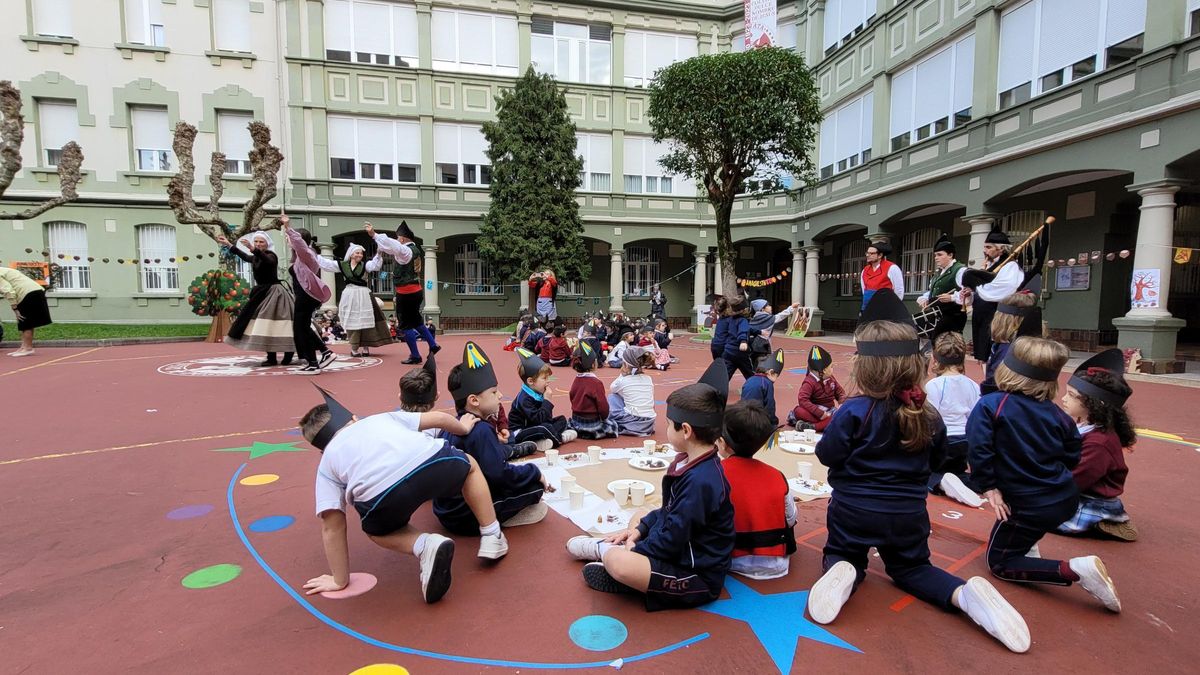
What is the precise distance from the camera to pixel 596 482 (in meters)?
3.94

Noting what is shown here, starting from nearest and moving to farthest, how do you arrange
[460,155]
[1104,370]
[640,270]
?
[1104,370], [460,155], [640,270]

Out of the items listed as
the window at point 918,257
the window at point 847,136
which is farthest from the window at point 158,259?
the window at point 918,257

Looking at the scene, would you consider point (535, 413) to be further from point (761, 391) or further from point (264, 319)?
point (264, 319)

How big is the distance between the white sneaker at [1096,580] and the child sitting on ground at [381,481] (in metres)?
2.64

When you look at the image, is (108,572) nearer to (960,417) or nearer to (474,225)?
(960,417)

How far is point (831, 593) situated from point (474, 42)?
878 inches

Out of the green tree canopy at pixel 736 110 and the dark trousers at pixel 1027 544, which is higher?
the green tree canopy at pixel 736 110

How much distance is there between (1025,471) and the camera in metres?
2.61

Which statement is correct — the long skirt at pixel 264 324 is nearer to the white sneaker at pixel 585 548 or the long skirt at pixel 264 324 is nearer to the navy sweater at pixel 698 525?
the white sneaker at pixel 585 548

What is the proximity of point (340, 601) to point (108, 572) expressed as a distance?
1.25 m

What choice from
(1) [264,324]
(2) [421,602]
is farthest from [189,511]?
(1) [264,324]

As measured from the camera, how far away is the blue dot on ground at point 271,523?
10.6ft

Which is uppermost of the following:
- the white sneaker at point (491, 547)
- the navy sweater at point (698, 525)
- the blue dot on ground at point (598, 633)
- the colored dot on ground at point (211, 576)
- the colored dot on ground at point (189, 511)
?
the navy sweater at point (698, 525)

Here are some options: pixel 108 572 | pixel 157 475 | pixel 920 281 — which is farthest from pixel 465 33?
pixel 108 572
